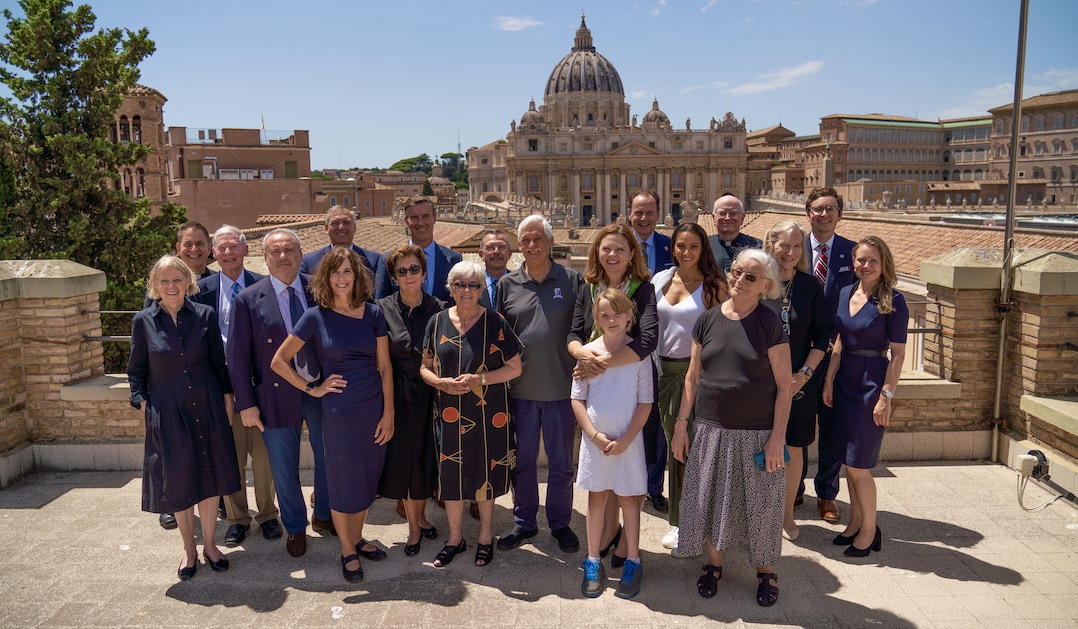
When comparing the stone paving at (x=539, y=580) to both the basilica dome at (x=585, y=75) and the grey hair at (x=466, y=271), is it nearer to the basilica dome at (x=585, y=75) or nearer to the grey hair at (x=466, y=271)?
the grey hair at (x=466, y=271)

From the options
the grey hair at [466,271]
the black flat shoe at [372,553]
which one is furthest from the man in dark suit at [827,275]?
the black flat shoe at [372,553]

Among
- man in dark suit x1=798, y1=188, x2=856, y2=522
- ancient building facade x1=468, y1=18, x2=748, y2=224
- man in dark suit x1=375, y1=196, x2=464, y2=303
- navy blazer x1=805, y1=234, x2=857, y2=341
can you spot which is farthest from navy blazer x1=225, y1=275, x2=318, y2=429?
ancient building facade x1=468, y1=18, x2=748, y2=224

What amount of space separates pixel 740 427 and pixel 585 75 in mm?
112530

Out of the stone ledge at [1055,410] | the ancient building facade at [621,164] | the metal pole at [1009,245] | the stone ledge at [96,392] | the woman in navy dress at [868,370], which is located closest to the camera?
the woman in navy dress at [868,370]

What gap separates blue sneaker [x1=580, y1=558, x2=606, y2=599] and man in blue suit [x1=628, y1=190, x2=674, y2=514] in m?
0.82

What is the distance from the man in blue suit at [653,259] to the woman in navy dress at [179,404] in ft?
8.06


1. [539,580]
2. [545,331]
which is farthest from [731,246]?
[539,580]

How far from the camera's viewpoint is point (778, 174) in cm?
9125

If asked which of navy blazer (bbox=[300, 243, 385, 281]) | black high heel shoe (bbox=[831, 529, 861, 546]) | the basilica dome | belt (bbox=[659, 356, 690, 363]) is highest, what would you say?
the basilica dome

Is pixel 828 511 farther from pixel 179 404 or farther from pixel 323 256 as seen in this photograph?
pixel 179 404

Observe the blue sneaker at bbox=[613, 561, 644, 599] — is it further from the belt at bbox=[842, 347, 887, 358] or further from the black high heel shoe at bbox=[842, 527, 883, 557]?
the belt at bbox=[842, 347, 887, 358]

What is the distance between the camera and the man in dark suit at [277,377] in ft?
14.2

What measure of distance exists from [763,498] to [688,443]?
50 cm

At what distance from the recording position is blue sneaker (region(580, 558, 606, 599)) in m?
3.91
